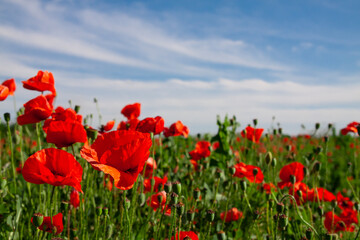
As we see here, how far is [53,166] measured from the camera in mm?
1240

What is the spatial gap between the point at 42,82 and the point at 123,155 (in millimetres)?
1109

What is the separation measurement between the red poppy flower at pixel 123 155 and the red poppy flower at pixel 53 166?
9 centimetres

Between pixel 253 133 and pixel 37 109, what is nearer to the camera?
pixel 37 109

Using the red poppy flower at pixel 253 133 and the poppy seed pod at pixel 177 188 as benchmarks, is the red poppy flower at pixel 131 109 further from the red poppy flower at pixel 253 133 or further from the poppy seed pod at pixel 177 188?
the poppy seed pod at pixel 177 188

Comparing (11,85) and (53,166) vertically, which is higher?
(11,85)

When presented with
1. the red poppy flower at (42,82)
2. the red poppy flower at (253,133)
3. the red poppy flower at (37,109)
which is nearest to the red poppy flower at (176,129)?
the red poppy flower at (253,133)

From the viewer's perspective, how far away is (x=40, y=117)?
171cm

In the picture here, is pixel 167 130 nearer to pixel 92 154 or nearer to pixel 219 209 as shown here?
pixel 219 209

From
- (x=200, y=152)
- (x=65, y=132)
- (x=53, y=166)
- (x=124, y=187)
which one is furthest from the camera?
(x=200, y=152)

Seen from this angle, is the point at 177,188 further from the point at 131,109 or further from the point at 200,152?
the point at 200,152

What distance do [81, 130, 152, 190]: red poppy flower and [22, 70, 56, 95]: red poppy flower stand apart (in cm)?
101

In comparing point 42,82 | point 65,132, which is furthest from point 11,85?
point 65,132

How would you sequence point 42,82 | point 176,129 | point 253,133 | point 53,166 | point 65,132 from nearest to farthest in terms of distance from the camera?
point 53,166 < point 65,132 < point 42,82 < point 176,129 < point 253,133

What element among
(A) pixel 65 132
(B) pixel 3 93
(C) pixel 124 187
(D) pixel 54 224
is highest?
(B) pixel 3 93
